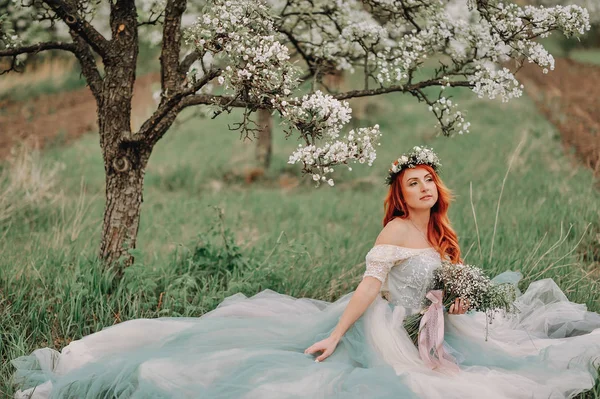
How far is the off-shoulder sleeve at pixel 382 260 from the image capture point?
11.8 ft

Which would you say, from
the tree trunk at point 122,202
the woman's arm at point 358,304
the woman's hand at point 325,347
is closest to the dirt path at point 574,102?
the woman's arm at point 358,304

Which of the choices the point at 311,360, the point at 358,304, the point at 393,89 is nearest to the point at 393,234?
the point at 358,304

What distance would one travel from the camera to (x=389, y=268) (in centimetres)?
365

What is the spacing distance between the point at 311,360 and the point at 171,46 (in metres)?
2.56

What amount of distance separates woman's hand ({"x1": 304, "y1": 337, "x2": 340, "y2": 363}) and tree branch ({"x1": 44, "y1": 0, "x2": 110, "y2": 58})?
8.77 ft

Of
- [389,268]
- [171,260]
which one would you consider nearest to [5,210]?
[171,260]

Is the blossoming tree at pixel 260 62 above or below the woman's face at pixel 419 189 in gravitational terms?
above

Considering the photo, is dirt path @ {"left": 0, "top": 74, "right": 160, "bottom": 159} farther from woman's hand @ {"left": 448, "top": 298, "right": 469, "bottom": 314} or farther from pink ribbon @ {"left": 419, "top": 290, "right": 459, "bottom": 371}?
woman's hand @ {"left": 448, "top": 298, "right": 469, "bottom": 314}

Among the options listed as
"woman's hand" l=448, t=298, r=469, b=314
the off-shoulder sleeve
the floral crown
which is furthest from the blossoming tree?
"woman's hand" l=448, t=298, r=469, b=314

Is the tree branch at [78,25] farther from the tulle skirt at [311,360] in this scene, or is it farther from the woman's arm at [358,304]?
the woman's arm at [358,304]

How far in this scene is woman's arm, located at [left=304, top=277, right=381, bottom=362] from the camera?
3568 millimetres

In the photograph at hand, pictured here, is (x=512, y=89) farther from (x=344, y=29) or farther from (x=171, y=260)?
(x=171, y=260)

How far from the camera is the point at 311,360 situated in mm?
3510

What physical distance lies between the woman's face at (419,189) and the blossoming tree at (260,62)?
330 mm
